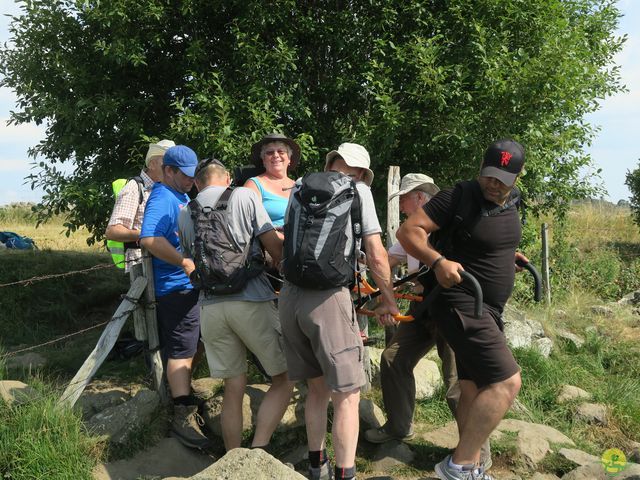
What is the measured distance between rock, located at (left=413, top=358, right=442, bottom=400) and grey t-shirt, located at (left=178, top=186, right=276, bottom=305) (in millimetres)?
1921

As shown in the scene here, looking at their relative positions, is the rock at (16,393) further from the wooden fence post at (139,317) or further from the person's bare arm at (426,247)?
the person's bare arm at (426,247)

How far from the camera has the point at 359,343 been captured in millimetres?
3824

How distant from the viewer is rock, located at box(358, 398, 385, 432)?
16.2ft

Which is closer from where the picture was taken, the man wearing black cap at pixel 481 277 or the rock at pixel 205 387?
the man wearing black cap at pixel 481 277

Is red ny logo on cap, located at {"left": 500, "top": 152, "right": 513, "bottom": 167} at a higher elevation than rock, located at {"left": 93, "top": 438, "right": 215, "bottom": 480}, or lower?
higher

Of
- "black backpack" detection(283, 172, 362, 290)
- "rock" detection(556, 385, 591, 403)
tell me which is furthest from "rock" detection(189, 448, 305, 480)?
"rock" detection(556, 385, 591, 403)

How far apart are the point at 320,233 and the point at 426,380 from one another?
2479mm

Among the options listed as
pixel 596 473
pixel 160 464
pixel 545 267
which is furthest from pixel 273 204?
pixel 545 267

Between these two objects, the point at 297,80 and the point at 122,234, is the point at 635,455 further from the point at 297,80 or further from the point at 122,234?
the point at 297,80

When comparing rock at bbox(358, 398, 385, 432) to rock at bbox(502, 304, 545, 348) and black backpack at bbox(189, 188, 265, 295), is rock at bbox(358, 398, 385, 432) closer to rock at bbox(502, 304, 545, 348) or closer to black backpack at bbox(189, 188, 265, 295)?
black backpack at bbox(189, 188, 265, 295)

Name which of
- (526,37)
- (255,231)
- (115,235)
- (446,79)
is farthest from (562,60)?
(115,235)

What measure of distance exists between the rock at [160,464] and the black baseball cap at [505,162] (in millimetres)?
2847

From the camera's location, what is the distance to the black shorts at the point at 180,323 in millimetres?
4777

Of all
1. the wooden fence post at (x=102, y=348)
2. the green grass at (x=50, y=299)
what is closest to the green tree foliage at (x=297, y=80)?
the green grass at (x=50, y=299)
